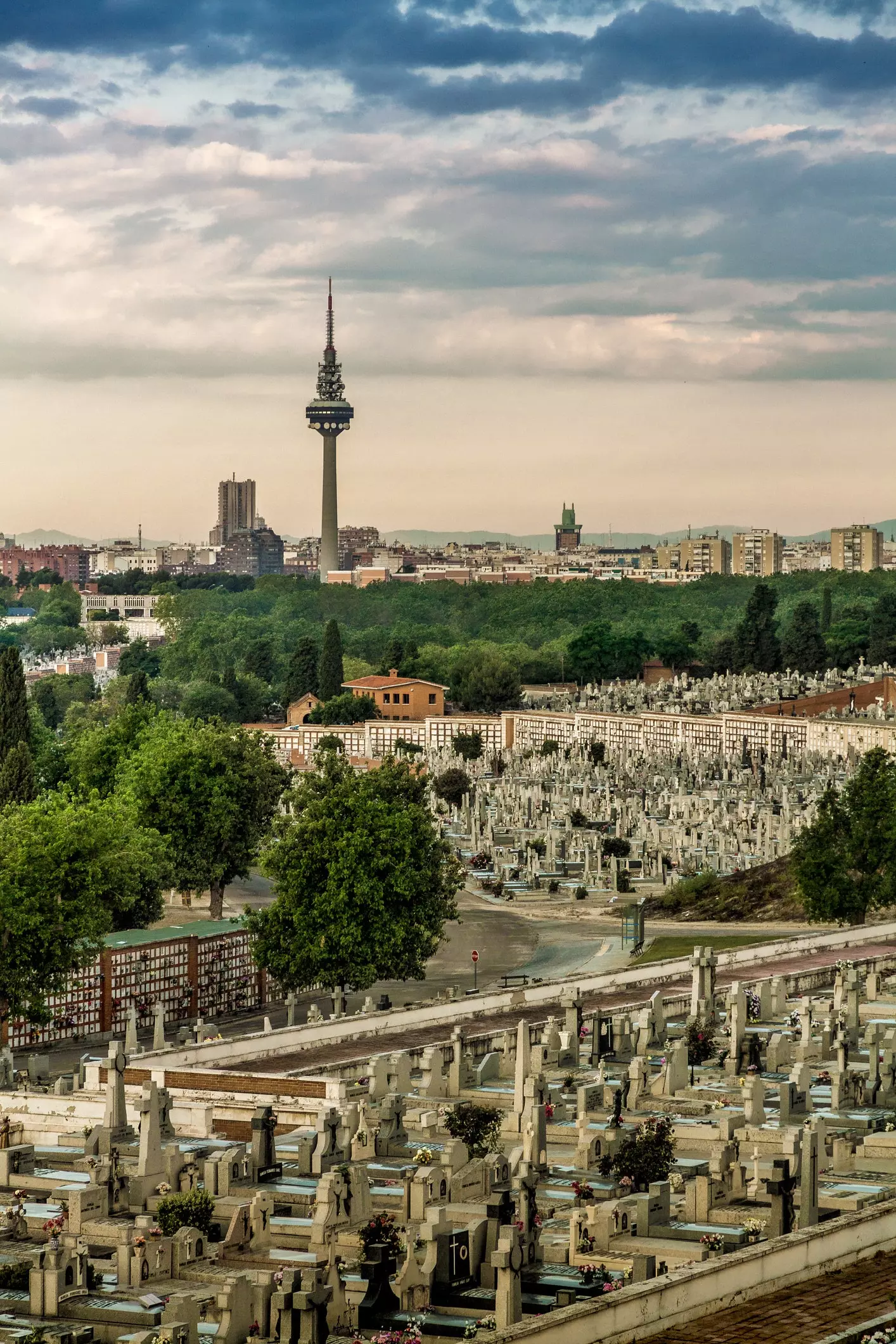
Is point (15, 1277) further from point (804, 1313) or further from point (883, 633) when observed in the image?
point (883, 633)

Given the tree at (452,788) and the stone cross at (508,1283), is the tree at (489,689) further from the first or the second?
the stone cross at (508,1283)

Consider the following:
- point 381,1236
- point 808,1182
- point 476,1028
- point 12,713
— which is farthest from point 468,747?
point 381,1236

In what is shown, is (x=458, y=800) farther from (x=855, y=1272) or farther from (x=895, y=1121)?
(x=855, y=1272)

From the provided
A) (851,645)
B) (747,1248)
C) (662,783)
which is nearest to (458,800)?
(662,783)

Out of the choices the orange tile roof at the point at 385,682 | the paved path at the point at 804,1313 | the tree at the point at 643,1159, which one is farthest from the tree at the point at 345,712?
the paved path at the point at 804,1313

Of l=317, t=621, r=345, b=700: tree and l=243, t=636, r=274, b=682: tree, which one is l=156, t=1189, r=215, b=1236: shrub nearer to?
l=317, t=621, r=345, b=700: tree

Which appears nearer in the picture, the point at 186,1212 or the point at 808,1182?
the point at 808,1182
